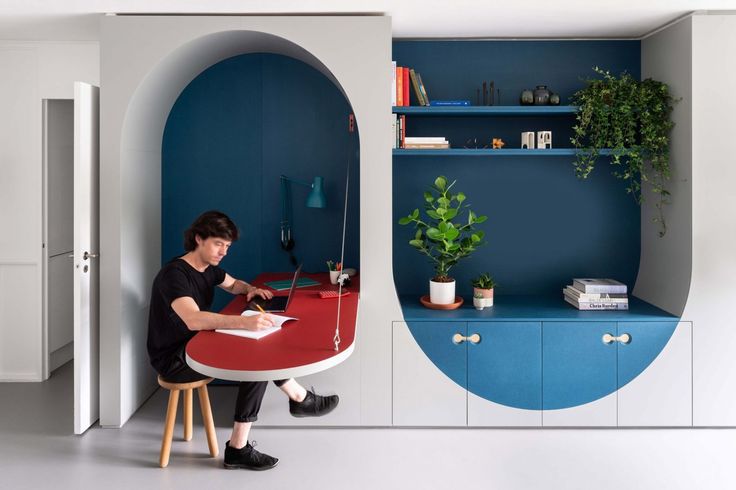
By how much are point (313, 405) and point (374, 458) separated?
42cm

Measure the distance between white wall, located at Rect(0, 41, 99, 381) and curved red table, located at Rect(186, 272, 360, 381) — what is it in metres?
2.11

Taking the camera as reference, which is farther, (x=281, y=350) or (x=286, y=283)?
(x=286, y=283)

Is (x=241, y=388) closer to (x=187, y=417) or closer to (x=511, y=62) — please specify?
(x=187, y=417)

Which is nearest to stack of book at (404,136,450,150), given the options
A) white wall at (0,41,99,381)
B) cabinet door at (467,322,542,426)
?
cabinet door at (467,322,542,426)

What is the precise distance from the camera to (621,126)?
3805 millimetres

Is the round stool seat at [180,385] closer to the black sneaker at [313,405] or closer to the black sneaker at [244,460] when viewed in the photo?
A: the black sneaker at [244,460]

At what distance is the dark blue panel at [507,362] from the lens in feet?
12.1

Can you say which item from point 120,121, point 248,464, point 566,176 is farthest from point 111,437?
point 566,176

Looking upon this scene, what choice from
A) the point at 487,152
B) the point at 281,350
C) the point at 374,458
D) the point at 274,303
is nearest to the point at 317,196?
the point at 274,303

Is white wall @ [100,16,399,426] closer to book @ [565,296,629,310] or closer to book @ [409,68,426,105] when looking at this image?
book @ [409,68,426,105]

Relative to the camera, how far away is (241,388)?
10.2ft

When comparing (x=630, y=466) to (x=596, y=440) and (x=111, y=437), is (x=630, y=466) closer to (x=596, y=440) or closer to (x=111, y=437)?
(x=596, y=440)

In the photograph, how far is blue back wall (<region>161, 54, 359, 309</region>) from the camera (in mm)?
4320

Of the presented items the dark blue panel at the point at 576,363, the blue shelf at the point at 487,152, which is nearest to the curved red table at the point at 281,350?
the blue shelf at the point at 487,152
